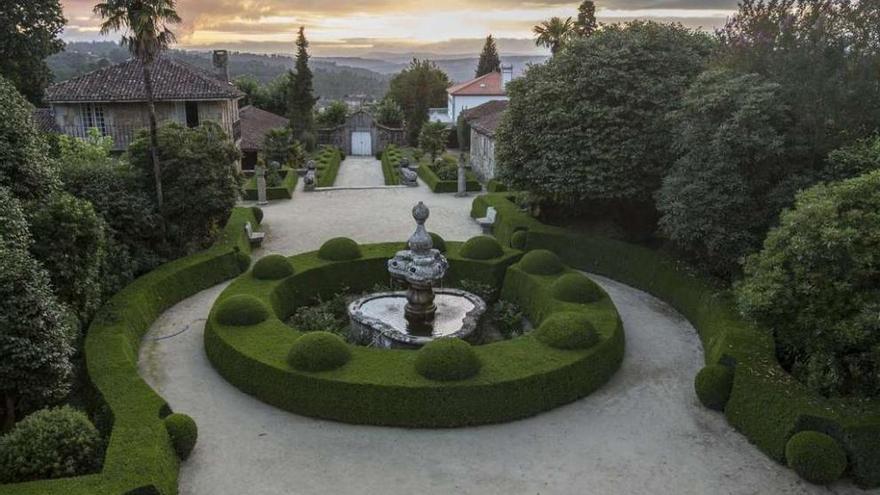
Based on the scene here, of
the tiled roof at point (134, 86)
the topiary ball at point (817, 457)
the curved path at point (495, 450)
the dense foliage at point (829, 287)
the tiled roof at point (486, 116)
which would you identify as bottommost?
the curved path at point (495, 450)

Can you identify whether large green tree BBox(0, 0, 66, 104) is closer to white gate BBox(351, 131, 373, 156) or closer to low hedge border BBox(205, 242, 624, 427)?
low hedge border BBox(205, 242, 624, 427)

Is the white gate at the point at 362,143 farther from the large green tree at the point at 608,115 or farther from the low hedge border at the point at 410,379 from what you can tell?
the low hedge border at the point at 410,379

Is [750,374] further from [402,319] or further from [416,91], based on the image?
[416,91]

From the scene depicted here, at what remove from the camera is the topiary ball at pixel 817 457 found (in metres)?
12.0

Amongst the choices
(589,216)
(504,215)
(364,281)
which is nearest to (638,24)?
(589,216)

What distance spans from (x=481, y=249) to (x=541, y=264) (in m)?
2.70

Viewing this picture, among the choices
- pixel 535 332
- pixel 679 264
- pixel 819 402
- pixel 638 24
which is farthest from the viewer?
pixel 638 24

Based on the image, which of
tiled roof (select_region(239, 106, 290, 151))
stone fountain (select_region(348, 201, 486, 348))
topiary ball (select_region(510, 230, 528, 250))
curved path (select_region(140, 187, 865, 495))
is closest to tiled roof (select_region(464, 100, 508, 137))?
tiled roof (select_region(239, 106, 290, 151))

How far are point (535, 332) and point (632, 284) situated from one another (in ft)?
26.2

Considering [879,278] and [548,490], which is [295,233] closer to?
[548,490]

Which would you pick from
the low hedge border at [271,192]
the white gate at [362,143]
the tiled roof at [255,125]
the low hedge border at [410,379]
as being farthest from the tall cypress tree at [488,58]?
the low hedge border at [410,379]

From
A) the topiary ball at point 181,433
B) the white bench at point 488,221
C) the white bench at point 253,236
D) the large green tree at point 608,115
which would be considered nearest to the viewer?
the topiary ball at point 181,433

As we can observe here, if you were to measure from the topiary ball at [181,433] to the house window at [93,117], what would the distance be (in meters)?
29.8

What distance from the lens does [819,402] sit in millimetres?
12922
